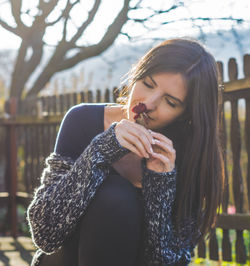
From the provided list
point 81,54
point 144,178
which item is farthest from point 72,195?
point 81,54

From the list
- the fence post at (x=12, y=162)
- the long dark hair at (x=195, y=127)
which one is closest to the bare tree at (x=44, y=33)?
the fence post at (x=12, y=162)

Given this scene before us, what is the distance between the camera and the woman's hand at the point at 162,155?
1.54 m

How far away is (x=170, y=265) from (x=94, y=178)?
1.50 ft

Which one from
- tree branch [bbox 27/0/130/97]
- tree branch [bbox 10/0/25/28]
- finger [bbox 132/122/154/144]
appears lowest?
finger [bbox 132/122/154/144]

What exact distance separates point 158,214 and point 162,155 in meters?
0.22

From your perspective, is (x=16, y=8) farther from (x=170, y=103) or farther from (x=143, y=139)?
(x=143, y=139)

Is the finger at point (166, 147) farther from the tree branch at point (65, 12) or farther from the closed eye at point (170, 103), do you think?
the tree branch at point (65, 12)

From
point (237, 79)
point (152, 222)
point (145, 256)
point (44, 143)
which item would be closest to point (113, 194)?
point (152, 222)

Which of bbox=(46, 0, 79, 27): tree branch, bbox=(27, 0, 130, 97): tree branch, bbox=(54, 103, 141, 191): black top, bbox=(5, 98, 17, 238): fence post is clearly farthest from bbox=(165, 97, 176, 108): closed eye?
bbox=(5, 98, 17, 238): fence post

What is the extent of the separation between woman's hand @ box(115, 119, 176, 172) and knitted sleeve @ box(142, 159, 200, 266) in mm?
47

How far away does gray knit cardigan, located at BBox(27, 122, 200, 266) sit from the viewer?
4.98 feet

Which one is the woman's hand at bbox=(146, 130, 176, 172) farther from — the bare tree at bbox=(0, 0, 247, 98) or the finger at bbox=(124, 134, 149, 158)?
the bare tree at bbox=(0, 0, 247, 98)

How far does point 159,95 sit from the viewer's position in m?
1.61

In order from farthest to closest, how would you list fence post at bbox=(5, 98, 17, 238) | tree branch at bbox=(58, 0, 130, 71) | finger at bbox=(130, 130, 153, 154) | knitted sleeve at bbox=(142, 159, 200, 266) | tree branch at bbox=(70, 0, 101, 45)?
fence post at bbox=(5, 98, 17, 238) < tree branch at bbox=(70, 0, 101, 45) < tree branch at bbox=(58, 0, 130, 71) < knitted sleeve at bbox=(142, 159, 200, 266) < finger at bbox=(130, 130, 153, 154)
